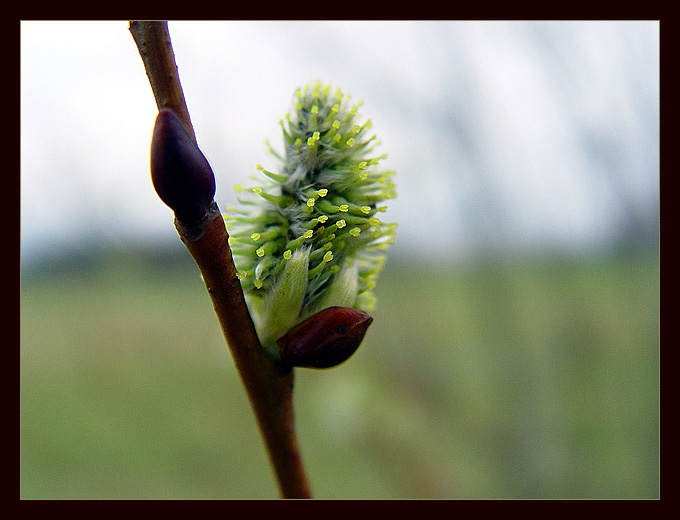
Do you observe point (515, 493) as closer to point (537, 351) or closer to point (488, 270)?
point (537, 351)

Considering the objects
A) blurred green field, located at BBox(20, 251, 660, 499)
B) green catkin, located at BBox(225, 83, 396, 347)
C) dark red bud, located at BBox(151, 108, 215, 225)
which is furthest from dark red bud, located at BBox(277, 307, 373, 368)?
blurred green field, located at BBox(20, 251, 660, 499)

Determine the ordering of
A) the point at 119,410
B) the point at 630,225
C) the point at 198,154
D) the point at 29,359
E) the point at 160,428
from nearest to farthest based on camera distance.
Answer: the point at 198,154
the point at 630,225
the point at 119,410
the point at 160,428
the point at 29,359

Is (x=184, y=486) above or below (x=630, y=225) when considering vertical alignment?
below

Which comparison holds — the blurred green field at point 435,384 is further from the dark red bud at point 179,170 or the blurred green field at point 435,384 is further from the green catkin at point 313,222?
the dark red bud at point 179,170

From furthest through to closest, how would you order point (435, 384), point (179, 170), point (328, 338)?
point (435, 384) < point (328, 338) < point (179, 170)

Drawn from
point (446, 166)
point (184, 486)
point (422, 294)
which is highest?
point (446, 166)

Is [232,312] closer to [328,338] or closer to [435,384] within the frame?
[328,338]

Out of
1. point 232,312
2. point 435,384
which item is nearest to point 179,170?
point 232,312

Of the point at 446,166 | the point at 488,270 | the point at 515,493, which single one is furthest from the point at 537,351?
the point at 446,166
